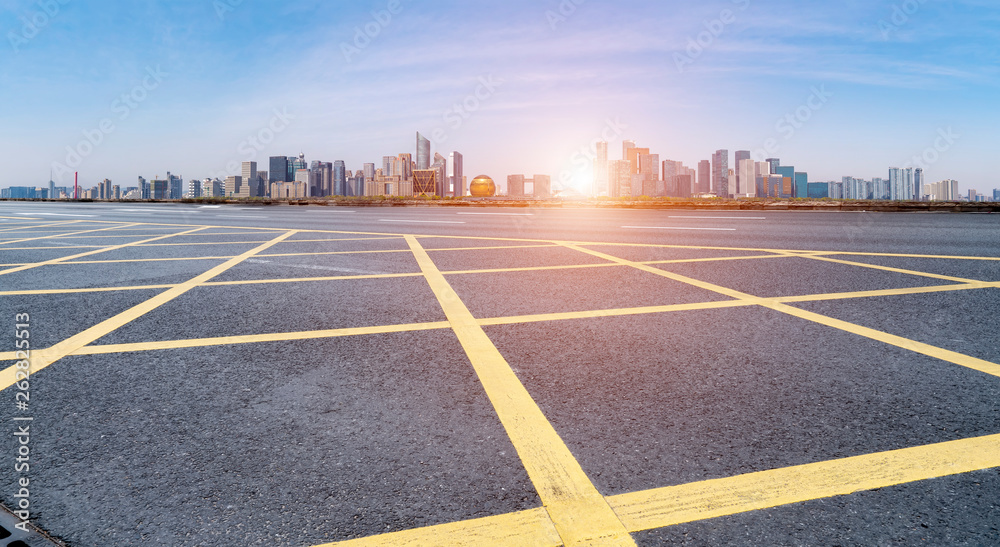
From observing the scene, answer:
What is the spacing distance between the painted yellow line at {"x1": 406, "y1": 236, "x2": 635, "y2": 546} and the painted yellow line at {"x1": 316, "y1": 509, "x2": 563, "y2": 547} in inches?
2.0

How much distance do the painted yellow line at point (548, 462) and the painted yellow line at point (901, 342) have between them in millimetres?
2505

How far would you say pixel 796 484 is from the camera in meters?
1.89

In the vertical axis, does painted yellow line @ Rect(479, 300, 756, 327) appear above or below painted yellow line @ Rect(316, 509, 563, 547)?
above

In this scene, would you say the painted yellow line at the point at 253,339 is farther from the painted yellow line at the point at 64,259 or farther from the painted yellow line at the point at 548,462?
the painted yellow line at the point at 64,259

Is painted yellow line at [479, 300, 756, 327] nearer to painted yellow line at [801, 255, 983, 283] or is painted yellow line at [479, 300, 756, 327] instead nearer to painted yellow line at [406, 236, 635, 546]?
painted yellow line at [406, 236, 635, 546]

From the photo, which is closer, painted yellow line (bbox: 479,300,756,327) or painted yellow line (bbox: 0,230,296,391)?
painted yellow line (bbox: 0,230,296,391)

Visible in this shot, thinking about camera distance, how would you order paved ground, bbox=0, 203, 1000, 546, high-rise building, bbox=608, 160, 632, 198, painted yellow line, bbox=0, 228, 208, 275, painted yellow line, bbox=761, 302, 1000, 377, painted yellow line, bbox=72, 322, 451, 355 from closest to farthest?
paved ground, bbox=0, 203, 1000, 546
painted yellow line, bbox=761, 302, 1000, 377
painted yellow line, bbox=72, 322, 451, 355
painted yellow line, bbox=0, 228, 208, 275
high-rise building, bbox=608, 160, 632, 198

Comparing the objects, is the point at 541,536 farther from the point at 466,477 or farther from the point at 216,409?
the point at 216,409

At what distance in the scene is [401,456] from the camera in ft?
6.94

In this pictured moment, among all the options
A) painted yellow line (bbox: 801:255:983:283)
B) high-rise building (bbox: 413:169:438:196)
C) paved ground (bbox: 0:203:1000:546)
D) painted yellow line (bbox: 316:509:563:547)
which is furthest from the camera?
high-rise building (bbox: 413:169:438:196)

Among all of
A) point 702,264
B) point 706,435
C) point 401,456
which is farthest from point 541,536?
point 702,264

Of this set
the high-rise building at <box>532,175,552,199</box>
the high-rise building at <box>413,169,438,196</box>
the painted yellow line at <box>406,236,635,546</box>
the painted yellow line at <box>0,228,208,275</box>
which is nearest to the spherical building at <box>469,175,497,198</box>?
the high-rise building at <box>532,175,552,199</box>

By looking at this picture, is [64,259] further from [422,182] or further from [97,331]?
[422,182]

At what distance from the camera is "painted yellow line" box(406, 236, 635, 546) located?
1654mm
